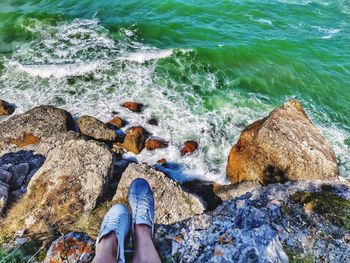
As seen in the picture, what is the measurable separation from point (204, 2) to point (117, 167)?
16.6 meters

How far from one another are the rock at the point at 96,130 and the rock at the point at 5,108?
3341 millimetres

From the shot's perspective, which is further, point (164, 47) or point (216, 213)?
point (164, 47)

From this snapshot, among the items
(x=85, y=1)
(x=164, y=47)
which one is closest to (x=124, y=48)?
(x=164, y=47)

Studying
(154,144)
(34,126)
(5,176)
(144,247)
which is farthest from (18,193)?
(144,247)

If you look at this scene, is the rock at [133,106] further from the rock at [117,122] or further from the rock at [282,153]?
the rock at [282,153]

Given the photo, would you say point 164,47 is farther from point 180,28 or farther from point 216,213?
point 216,213

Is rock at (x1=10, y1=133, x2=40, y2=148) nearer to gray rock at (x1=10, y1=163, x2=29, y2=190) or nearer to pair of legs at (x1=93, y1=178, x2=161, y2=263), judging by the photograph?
gray rock at (x1=10, y1=163, x2=29, y2=190)

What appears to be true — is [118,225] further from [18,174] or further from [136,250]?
[18,174]

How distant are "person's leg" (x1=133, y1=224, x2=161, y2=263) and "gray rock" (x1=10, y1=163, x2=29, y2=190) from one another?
5.13m

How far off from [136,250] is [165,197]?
3603mm

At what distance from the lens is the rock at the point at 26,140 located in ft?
35.7

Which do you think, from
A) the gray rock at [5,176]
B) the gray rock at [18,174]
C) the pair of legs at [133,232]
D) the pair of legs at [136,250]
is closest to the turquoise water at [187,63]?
the gray rock at [18,174]

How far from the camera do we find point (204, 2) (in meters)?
23.2

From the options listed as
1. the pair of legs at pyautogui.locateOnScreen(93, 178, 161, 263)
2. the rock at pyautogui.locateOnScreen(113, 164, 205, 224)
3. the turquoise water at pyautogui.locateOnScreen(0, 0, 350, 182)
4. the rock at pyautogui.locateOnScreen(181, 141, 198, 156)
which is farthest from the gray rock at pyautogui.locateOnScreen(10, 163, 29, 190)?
the rock at pyautogui.locateOnScreen(181, 141, 198, 156)
